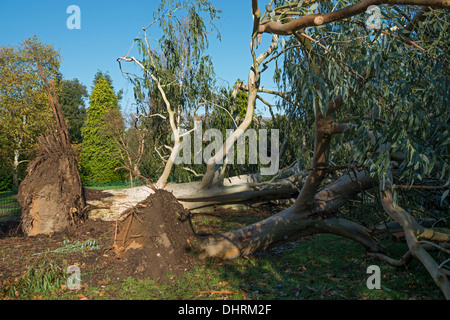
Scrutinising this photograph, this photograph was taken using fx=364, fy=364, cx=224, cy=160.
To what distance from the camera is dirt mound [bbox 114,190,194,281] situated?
4609mm

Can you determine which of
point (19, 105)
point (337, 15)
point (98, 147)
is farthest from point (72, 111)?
point (337, 15)

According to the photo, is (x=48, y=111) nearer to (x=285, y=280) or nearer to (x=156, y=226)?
(x=156, y=226)

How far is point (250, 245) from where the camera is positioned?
5500 millimetres

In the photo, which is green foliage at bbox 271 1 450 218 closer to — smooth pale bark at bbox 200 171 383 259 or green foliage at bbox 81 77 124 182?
smooth pale bark at bbox 200 171 383 259

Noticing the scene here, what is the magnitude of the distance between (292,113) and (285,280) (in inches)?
207

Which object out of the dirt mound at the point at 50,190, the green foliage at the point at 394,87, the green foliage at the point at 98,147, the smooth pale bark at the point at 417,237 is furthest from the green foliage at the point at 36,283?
the green foliage at the point at 98,147

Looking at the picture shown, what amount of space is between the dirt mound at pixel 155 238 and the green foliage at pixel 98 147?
13510 mm

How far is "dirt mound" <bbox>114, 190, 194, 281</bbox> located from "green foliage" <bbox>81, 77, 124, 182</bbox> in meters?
13.5

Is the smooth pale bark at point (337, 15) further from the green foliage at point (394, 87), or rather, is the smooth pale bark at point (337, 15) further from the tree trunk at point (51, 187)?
the tree trunk at point (51, 187)

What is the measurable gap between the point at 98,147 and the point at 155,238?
1539 cm

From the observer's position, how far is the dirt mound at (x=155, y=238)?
4.61 m

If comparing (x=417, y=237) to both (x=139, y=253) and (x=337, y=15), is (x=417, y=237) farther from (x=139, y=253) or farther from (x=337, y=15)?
(x=139, y=253)

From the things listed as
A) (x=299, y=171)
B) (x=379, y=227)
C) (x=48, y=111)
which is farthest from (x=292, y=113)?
(x=48, y=111)

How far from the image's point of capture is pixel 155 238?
482cm
